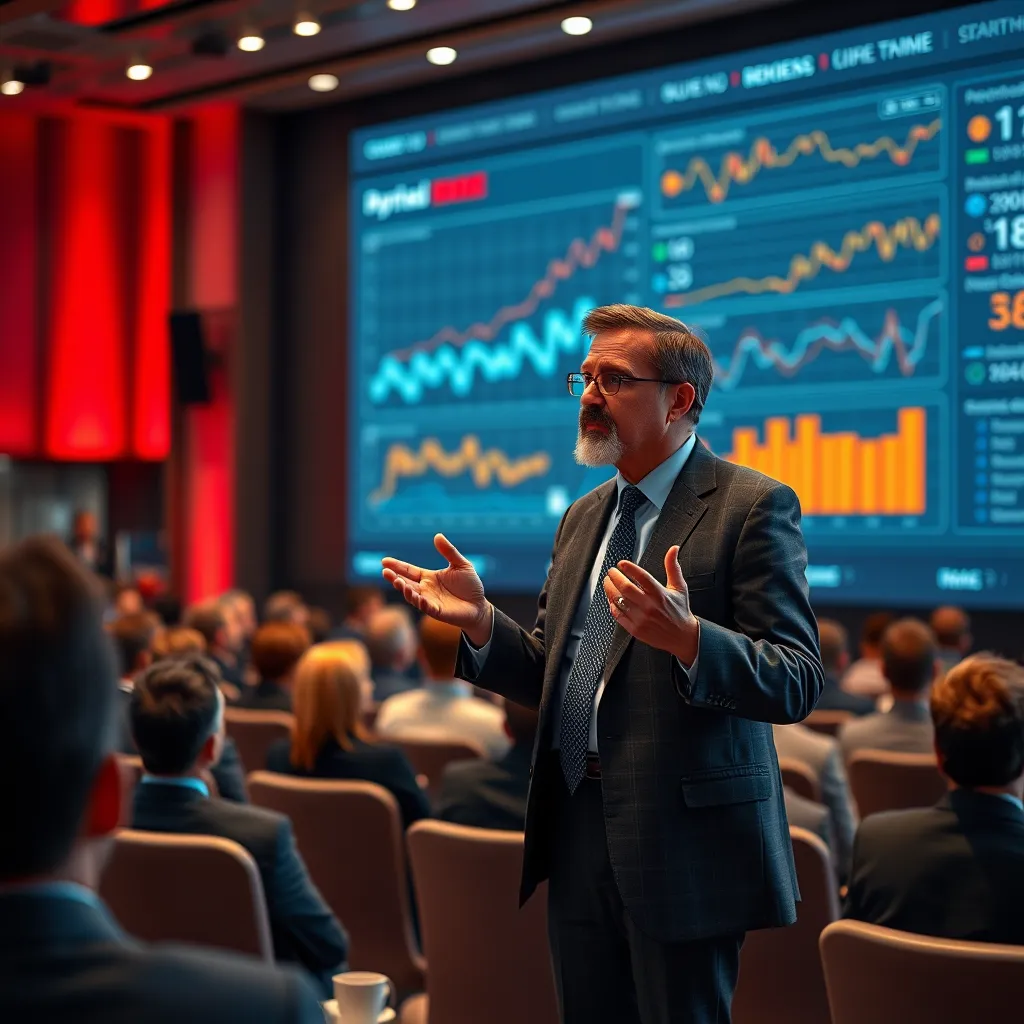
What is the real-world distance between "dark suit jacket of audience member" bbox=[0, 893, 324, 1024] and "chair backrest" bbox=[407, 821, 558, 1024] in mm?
1778

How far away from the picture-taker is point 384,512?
980 cm

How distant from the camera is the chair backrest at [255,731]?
15.2ft

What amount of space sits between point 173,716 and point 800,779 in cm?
175

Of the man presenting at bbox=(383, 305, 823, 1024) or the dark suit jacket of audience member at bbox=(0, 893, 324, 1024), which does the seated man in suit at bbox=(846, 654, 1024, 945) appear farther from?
the dark suit jacket of audience member at bbox=(0, 893, 324, 1024)

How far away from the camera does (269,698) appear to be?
16.4 ft

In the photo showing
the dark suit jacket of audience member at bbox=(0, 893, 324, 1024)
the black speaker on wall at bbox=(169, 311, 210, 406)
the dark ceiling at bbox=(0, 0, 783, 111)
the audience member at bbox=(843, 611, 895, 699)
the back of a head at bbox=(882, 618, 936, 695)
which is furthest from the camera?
the black speaker on wall at bbox=(169, 311, 210, 406)

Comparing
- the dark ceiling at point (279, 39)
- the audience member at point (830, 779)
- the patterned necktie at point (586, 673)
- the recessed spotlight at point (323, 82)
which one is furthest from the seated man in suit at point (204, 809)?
the recessed spotlight at point (323, 82)

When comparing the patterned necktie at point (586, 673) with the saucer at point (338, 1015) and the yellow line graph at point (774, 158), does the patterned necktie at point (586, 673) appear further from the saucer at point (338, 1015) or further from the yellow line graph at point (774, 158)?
the yellow line graph at point (774, 158)

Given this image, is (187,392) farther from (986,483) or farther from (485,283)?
(986,483)

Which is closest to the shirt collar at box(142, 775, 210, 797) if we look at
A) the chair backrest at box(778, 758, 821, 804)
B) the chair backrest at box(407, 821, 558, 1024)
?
the chair backrest at box(407, 821, 558, 1024)

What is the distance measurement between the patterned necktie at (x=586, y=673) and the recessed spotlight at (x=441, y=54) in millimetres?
7187

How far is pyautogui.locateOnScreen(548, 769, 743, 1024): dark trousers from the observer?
196 centimetres

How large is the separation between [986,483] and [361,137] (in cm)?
525

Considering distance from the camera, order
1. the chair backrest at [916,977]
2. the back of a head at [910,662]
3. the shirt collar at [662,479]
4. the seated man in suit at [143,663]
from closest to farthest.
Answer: the chair backrest at [916,977], the shirt collar at [662,479], the seated man in suit at [143,663], the back of a head at [910,662]
